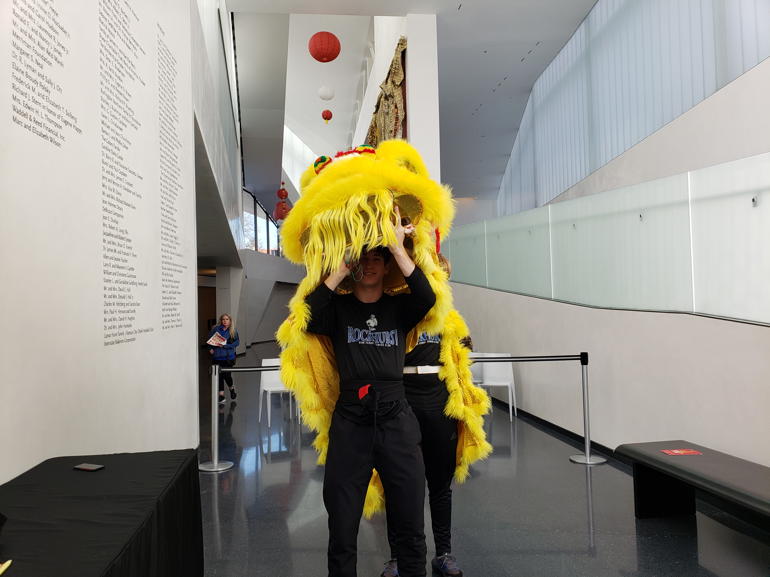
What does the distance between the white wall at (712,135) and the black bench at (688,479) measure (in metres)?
2.76

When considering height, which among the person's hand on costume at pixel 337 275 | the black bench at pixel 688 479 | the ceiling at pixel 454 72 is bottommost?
the black bench at pixel 688 479

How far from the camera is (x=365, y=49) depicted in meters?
15.3

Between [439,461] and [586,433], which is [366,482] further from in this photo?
[586,433]

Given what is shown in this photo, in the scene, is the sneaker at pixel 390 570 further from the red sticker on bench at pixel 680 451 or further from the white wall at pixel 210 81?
the white wall at pixel 210 81

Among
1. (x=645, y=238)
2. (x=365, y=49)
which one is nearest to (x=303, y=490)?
(x=645, y=238)

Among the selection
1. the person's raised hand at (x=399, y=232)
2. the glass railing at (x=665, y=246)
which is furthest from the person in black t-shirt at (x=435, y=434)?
the glass railing at (x=665, y=246)

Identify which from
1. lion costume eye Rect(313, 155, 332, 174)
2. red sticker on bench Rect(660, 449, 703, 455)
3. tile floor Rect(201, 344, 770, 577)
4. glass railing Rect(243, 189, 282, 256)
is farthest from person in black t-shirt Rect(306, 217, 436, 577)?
glass railing Rect(243, 189, 282, 256)

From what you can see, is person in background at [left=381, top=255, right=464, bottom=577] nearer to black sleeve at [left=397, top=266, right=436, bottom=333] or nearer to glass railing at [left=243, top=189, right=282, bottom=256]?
black sleeve at [left=397, top=266, right=436, bottom=333]

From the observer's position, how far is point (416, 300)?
87.6 inches

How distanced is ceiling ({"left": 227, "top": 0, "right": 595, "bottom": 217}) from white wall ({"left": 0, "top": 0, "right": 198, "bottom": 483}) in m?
5.08

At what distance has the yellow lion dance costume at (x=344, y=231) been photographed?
7.04 feet

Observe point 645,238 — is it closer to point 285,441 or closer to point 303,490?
point 303,490

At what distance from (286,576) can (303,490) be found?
4.61ft

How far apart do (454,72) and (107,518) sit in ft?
33.7
